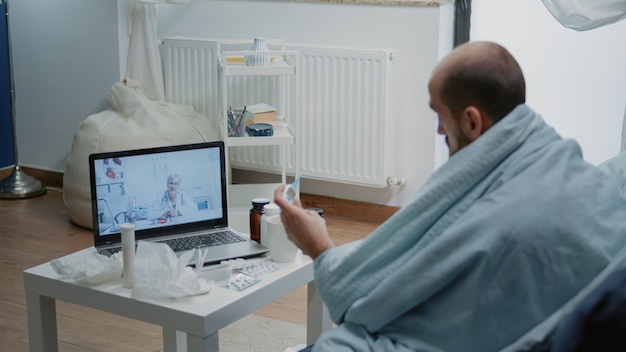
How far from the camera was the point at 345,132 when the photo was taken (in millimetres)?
4277

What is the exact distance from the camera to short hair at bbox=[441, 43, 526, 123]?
165cm

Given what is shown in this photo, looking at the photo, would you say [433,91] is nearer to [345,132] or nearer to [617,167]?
[617,167]

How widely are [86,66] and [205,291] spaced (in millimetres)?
2875

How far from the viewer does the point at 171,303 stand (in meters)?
2.01

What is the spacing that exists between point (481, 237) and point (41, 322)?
1165 mm

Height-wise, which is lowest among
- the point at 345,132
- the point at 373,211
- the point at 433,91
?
the point at 373,211

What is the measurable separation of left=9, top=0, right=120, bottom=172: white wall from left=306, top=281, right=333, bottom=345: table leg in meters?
2.40

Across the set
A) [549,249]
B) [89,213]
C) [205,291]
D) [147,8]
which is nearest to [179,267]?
[205,291]

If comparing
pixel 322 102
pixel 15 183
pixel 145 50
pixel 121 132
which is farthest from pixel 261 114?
pixel 15 183

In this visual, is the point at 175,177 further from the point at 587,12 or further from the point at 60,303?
the point at 587,12

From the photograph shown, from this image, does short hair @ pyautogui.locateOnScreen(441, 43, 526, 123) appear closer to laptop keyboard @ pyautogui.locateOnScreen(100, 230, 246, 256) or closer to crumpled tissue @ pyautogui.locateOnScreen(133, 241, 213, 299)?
crumpled tissue @ pyautogui.locateOnScreen(133, 241, 213, 299)

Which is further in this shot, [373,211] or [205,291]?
[373,211]

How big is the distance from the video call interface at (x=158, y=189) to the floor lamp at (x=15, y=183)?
2573 millimetres

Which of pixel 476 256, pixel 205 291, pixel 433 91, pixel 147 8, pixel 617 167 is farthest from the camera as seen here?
pixel 147 8
